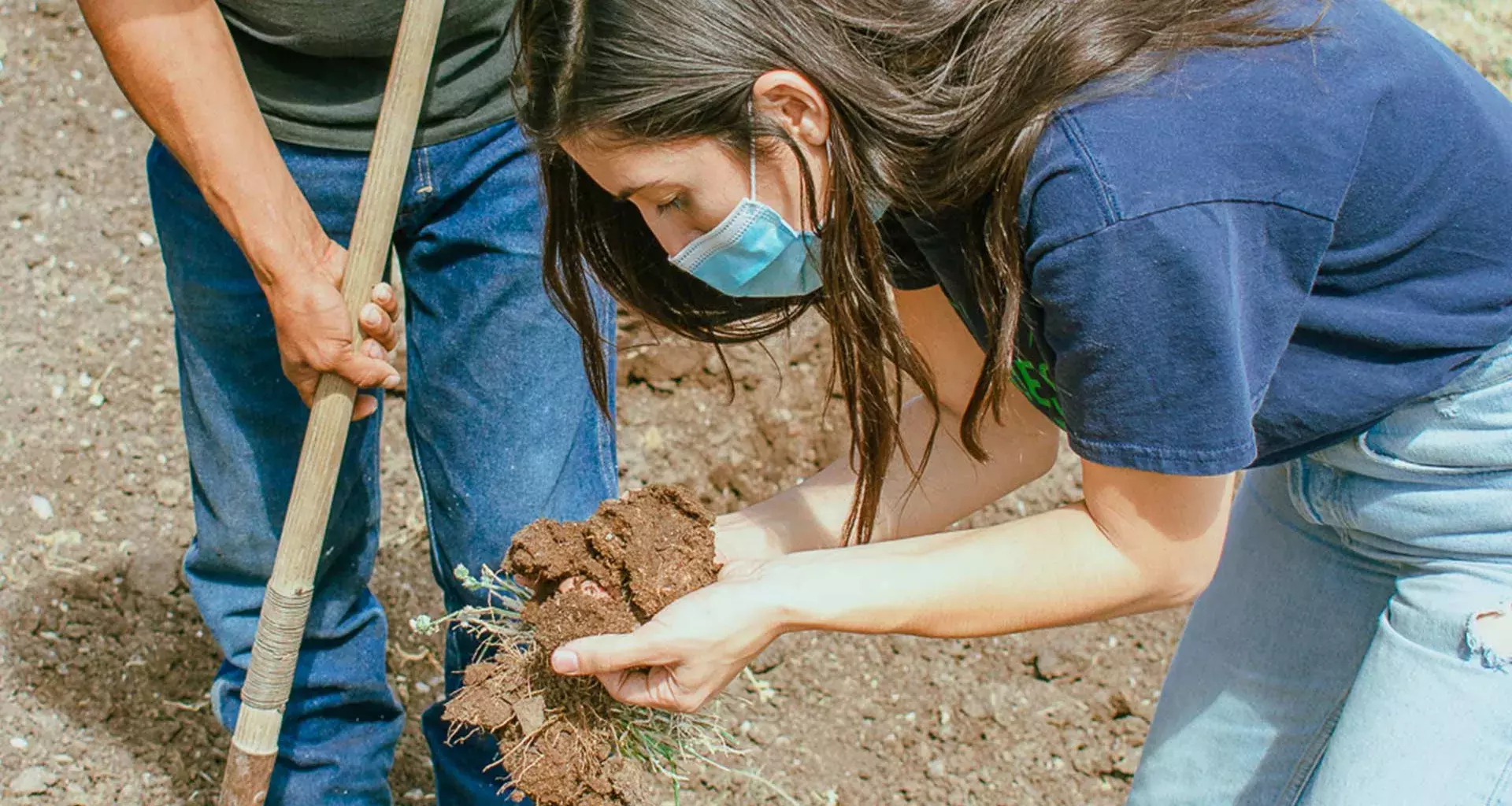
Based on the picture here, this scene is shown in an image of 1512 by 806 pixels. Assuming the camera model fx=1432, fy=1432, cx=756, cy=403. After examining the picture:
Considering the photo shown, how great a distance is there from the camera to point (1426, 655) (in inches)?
61.1

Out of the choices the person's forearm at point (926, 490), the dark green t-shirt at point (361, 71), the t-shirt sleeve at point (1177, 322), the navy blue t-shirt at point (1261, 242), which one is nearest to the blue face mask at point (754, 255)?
the navy blue t-shirt at point (1261, 242)

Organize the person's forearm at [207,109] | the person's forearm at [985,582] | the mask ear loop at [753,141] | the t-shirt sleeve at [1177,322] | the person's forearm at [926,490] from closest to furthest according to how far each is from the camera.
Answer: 1. the t-shirt sleeve at [1177,322]
2. the mask ear loop at [753,141]
3. the person's forearm at [985,582]
4. the person's forearm at [207,109]
5. the person's forearm at [926,490]

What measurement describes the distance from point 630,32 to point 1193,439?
62cm

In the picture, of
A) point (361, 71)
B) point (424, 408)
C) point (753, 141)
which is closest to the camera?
point (753, 141)

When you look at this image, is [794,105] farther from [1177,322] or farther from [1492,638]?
[1492,638]

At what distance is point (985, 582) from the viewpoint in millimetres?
1439

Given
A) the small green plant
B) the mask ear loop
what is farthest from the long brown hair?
the small green plant

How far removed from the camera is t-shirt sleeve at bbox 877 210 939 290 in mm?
1565

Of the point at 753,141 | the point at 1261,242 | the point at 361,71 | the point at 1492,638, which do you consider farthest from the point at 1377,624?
the point at 361,71

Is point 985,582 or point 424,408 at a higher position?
point 985,582

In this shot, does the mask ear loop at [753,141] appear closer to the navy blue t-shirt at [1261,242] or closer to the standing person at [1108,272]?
the standing person at [1108,272]

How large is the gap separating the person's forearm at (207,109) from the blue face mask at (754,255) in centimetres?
59

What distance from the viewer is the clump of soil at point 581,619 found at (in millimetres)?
1613

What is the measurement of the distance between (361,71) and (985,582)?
3.81 ft
